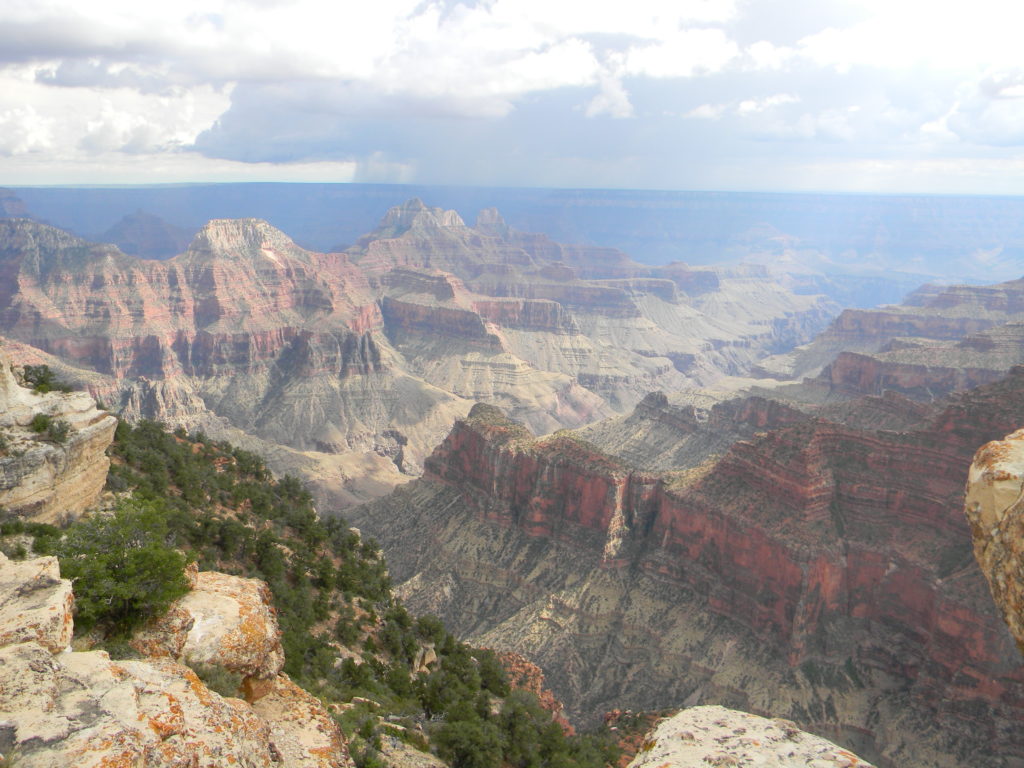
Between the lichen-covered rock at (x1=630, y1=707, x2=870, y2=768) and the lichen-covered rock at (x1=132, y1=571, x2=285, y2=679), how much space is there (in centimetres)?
1097

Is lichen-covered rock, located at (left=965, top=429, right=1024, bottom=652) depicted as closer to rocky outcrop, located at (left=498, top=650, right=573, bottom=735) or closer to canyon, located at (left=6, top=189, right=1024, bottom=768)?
canyon, located at (left=6, top=189, right=1024, bottom=768)

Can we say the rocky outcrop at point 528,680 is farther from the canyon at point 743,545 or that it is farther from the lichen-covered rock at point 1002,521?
the lichen-covered rock at point 1002,521

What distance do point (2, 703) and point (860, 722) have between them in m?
46.4

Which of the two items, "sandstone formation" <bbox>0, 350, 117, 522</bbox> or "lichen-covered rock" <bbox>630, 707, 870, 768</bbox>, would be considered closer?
"lichen-covered rock" <bbox>630, 707, 870, 768</bbox>

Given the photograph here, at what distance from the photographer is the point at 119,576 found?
17.0 meters

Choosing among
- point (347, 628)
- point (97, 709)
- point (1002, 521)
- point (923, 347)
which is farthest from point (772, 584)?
point (923, 347)

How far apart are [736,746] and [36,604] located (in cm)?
1827

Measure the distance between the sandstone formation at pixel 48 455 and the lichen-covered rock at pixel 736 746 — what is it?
21.6 meters

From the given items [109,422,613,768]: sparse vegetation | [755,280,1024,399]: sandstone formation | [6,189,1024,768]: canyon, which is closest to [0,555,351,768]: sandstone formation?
[109,422,613,768]: sparse vegetation

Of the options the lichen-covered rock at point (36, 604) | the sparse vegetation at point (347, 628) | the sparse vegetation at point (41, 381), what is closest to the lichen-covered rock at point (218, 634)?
the lichen-covered rock at point (36, 604)

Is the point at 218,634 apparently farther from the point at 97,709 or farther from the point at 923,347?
the point at 923,347

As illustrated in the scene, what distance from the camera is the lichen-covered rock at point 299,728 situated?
14.8 m

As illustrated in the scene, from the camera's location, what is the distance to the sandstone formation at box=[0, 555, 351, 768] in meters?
10.4

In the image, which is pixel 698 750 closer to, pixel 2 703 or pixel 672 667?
pixel 2 703
